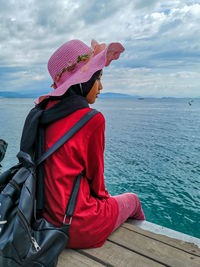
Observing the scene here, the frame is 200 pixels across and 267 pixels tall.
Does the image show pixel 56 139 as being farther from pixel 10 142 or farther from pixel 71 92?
pixel 10 142

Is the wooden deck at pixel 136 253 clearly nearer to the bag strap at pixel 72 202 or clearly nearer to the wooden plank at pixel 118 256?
the wooden plank at pixel 118 256

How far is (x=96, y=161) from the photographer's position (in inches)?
90.3

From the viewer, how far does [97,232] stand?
2361mm

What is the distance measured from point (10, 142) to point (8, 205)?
56.9ft

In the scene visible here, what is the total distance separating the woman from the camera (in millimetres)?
2107

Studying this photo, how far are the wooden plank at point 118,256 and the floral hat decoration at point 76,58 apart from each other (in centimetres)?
167

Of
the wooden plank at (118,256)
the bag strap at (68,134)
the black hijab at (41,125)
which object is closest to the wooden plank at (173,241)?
the wooden plank at (118,256)

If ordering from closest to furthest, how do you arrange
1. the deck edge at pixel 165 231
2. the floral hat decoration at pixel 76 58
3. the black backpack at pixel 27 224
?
the black backpack at pixel 27 224
the floral hat decoration at pixel 76 58
the deck edge at pixel 165 231

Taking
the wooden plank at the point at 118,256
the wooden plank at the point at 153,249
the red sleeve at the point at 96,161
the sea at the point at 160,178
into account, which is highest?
the red sleeve at the point at 96,161

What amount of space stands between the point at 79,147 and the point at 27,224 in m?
0.76

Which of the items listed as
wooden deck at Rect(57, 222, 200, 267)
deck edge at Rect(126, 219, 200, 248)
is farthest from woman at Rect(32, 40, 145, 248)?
deck edge at Rect(126, 219, 200, 248)

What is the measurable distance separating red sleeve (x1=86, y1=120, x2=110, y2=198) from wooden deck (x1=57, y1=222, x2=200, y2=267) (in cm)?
56

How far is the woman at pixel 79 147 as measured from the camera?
2107 millimetres

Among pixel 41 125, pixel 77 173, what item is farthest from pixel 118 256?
pixel 41 125
